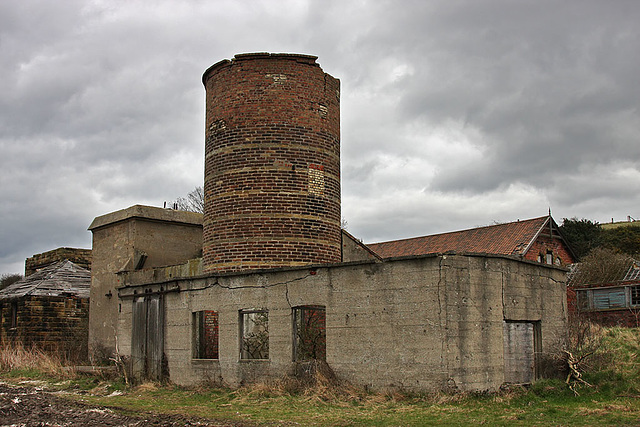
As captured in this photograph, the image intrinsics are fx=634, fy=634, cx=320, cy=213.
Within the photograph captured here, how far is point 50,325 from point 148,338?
8558mm

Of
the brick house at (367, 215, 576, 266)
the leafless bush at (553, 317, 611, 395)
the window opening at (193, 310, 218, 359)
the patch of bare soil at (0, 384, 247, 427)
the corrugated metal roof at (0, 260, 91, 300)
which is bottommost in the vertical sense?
the patch of bare soil at (0, 384, 247, 427)

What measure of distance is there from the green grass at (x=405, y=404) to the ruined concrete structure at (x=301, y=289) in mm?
490

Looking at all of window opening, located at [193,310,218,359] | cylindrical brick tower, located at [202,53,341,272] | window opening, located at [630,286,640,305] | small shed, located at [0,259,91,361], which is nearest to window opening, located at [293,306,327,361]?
cylindrical brick tower, located at [202,53,341,272]

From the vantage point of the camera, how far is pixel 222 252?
1583cm

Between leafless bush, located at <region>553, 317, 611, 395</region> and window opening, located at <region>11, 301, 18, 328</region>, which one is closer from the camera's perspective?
leafless bush, located at <region>553, 317, 611, 395</region>

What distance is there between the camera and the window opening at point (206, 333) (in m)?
14.9

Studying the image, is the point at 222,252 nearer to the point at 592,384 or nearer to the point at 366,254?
the point at 366,254

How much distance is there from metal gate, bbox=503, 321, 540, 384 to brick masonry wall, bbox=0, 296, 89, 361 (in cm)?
1487

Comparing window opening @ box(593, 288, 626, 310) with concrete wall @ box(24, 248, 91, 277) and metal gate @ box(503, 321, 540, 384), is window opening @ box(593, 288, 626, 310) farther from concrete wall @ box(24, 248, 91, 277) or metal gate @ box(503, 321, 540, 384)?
concrete wall @ box(24, 248, 91, 277)

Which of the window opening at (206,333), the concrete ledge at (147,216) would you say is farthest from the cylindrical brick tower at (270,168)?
the concrete ledge at (147,216)

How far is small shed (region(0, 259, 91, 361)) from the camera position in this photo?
22.1m

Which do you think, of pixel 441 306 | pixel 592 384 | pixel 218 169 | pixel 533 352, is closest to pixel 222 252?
pixel 218 169

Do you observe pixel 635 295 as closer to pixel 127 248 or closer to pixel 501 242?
pixel 501 242

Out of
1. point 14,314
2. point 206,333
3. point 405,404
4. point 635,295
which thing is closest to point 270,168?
point 206,333
